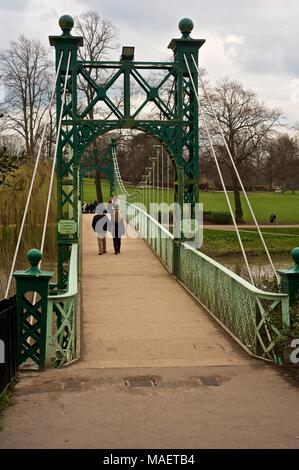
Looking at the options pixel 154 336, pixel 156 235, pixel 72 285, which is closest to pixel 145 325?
pixel 154 336

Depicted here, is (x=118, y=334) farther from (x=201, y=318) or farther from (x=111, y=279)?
(x=111, y=279)

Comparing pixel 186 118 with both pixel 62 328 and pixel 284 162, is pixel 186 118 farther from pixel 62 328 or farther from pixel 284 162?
pixel 284 162

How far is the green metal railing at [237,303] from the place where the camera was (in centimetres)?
767

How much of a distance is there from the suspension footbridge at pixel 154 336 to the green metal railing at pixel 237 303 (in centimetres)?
2

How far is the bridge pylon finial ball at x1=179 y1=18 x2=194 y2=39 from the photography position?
14.7 meters

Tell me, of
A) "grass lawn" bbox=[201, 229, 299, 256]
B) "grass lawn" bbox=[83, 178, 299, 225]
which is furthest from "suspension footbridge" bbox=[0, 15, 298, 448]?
"grass lawn" bbox=[83, 178, 299, 225]

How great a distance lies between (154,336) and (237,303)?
3.85ft

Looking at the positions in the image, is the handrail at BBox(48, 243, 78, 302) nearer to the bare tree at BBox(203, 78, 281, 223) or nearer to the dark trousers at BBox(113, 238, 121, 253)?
the dark trousers at BBox(113, 238, 121, 253)

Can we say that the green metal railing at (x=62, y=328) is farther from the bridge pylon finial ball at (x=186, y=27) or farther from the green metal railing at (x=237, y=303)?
the bridge pylon finial ball at (x=186, y=27)

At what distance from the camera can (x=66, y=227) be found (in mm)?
14414

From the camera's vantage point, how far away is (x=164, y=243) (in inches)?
701

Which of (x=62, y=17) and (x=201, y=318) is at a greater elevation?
(x=62, y=17)

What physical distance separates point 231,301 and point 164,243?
831cm

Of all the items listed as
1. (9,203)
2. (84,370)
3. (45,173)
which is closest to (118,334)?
(84,370)
